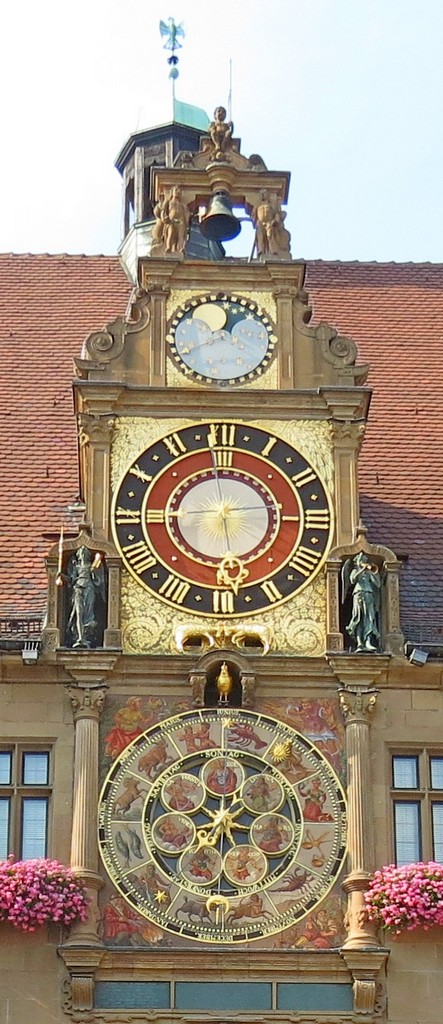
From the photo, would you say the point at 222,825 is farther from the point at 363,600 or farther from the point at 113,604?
the point at 363,600

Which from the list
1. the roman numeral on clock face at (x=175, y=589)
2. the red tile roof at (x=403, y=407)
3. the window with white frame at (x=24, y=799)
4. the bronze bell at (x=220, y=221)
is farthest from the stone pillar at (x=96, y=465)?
the red tile roof at (x=403, y=407)

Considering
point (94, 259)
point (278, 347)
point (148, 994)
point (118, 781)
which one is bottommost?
point (148, 994)

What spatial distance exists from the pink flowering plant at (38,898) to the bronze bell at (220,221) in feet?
23.6

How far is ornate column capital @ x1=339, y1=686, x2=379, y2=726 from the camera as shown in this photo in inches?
1048

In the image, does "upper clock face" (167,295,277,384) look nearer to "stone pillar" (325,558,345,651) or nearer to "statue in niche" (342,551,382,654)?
"stone pillar" (325,558,345,651)

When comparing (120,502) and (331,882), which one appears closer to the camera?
(331,882)

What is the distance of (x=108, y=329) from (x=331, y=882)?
581 cm

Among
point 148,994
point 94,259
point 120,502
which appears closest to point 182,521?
point 120,502

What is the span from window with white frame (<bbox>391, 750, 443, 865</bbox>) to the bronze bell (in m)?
5.93

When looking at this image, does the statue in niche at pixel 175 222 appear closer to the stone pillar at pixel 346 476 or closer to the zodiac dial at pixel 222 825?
the stone pillar at pixel 346 476

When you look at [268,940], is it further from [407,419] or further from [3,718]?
[407,419]

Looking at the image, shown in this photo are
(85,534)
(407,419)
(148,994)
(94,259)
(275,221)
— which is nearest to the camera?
(148,994)

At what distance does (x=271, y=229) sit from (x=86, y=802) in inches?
245

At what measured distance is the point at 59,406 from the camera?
31062 mm
